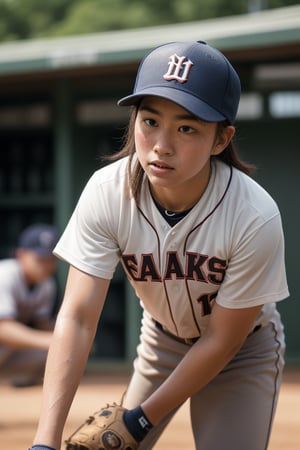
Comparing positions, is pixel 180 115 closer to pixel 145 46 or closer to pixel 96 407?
pixel 96 407

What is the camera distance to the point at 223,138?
299 cm

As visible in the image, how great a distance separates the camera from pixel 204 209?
10.1ft

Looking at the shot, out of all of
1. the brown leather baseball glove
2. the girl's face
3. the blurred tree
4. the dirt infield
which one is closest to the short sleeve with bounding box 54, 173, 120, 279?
the girl's face

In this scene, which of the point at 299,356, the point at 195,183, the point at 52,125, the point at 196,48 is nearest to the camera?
the point at 196,48

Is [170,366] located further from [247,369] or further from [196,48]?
[196,48]

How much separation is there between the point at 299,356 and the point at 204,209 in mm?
6381

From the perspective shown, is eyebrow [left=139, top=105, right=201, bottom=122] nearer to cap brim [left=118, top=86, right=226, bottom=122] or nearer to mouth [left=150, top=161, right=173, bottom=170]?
cap brim [left=118, top=86, right=226, bottom=122]

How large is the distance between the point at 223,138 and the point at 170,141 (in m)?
0.30

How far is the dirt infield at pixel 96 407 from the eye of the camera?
5590 mm

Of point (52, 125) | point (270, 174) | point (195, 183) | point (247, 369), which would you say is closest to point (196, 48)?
point (195, 183)

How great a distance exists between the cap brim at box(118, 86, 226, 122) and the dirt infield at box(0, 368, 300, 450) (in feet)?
9.80

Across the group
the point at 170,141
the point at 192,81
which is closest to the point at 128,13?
the point at 192,81

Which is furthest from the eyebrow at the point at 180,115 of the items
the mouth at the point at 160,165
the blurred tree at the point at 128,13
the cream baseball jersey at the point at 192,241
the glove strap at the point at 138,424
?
the blurred tree at the point at 128,13

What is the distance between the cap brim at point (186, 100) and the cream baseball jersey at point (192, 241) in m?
0.37
